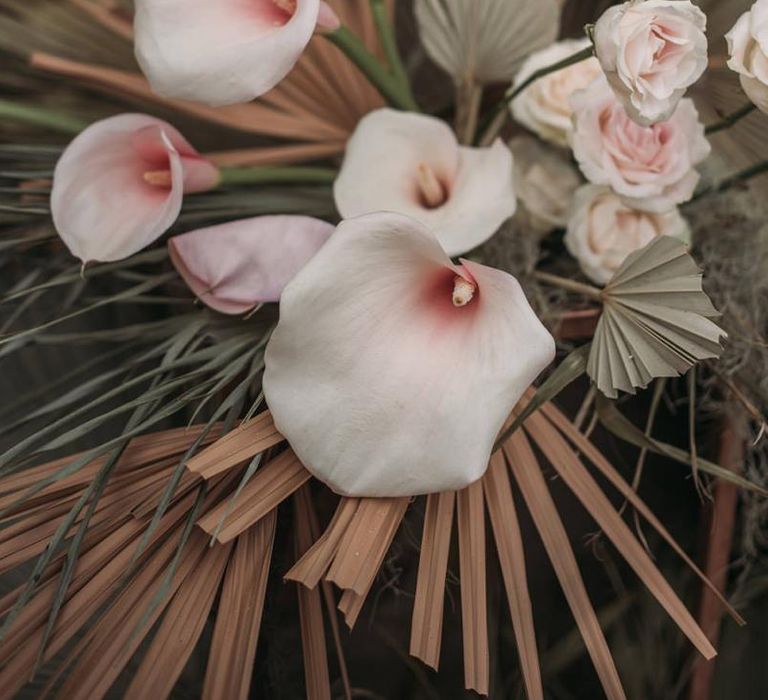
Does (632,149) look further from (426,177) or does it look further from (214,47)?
(214,47)

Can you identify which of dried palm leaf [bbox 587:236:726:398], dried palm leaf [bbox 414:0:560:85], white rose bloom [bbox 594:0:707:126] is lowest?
dried palm leaf [bbox 587:236:726:398]

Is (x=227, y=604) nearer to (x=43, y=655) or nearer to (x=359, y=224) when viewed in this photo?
(x=43, y=655)

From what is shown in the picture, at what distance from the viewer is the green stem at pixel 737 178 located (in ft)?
1.66

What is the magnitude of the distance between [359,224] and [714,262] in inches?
10.6

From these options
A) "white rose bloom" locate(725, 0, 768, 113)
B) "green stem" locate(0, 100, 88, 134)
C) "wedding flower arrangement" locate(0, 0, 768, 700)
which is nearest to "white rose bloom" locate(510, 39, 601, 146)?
"wedding flower arrangement" locate(0, 0, 768, 700)

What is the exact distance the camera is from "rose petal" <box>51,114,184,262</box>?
1.53ft

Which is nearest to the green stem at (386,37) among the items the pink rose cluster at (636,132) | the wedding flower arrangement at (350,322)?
the wedding flower arrangement at (350,322)

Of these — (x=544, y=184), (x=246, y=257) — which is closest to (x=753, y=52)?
(x=544, y=184)

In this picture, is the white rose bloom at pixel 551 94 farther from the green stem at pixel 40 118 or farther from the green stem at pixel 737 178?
the green stem at pixel 40 118

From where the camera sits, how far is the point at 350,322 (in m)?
0.40

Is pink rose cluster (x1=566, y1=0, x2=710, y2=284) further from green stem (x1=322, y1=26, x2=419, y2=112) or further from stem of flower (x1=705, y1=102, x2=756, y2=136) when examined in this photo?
green stem (x1=322, y1=26, x2=419, y2=112)

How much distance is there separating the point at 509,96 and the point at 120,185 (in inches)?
9.0

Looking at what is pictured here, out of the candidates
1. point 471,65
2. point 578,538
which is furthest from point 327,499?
point 471,65

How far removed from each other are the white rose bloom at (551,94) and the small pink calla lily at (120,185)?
7.8 inches
